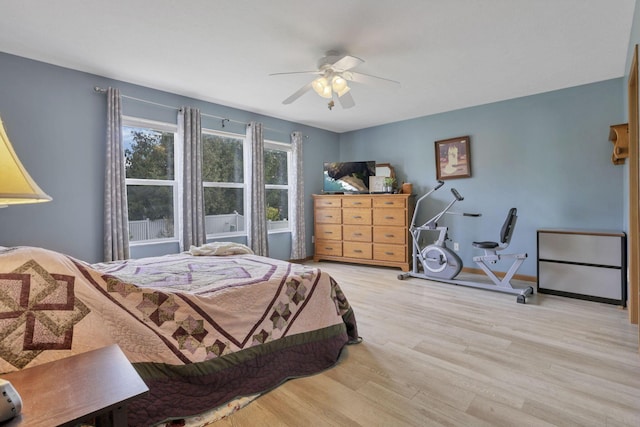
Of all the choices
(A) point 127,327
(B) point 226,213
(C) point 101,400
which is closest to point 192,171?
(B) point 226,213

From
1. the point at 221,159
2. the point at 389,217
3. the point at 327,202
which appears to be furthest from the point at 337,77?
the point at 327,202

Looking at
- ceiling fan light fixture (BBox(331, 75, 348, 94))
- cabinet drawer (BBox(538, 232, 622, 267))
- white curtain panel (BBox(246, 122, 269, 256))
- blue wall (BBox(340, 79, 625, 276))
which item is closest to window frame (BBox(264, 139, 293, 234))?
white curtain panel (BBox(246, 122, 269, 256))

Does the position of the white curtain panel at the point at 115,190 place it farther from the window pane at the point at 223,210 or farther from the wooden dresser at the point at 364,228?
the wooden dresser at the point at 364,228

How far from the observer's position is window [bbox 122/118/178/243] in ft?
12.1

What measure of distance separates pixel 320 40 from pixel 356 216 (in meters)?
3.05

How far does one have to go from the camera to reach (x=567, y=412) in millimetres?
1553

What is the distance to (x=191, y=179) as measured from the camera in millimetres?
3939

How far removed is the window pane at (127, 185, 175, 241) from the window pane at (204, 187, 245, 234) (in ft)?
1.54

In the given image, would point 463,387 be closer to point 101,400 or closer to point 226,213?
point 101,400

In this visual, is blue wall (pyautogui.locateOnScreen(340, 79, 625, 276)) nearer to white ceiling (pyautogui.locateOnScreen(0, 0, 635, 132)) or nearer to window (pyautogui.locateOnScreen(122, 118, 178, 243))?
white ceiling (pyautogui.locateOnScreen(0, 0, 635, 132))

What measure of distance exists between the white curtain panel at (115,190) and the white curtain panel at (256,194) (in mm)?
1638

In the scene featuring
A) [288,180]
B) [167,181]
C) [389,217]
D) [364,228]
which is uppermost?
[288,180]

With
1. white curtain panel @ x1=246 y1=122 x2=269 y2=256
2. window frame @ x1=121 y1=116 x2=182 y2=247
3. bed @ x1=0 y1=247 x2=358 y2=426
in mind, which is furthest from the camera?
white curtain panel @ x1=246 y1=122 x2=269 y2=256

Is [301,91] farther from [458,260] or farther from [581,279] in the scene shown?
[581,279]
